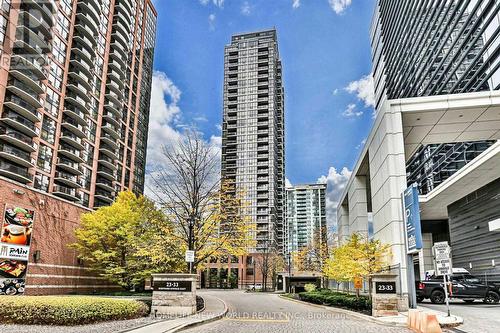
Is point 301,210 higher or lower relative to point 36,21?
lower

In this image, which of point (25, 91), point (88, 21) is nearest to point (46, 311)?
point (25, 91)

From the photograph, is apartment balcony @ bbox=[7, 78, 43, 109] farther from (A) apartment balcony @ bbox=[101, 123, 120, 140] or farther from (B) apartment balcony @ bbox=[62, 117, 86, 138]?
(A) apartment balcony @ bbox=[101, 123, 120, 140]

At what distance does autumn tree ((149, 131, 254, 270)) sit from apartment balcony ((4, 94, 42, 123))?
122ft

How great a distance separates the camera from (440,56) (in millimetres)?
61219

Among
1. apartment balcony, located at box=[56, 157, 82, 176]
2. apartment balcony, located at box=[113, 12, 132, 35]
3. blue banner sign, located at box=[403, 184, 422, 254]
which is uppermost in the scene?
apartment balcony, located at box=[113, 12, 132, 35]

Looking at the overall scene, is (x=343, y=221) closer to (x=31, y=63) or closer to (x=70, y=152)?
(x=70, y=152)

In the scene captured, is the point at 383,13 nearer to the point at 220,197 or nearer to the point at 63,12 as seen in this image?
the point at 63,12

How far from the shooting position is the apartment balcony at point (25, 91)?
51612 millimetres

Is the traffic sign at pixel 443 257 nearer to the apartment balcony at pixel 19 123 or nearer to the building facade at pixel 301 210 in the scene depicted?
the apartment balcony at pixel 19 123

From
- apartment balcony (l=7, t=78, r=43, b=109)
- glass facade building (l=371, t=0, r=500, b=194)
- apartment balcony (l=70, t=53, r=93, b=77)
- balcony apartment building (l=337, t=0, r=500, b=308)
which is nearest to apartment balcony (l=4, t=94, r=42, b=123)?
apartment balcony (l=7, t=78, r=43, b=109)

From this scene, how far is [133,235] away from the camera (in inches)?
1157

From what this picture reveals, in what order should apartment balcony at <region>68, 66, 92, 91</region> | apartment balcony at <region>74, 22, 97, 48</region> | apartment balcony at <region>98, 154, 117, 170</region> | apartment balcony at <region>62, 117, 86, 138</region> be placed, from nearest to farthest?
apartment balcony at <region>62, 117, 86, 138</region> → apartment balcony at <region>68, 66, 92, 91</region> → apartment balcony at <region>74, 22, 97, 48</region> → apartment balcony at <region>98, 154, 117, 170</region>

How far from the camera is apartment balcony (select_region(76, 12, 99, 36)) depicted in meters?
67.3

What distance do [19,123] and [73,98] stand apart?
13050mm
